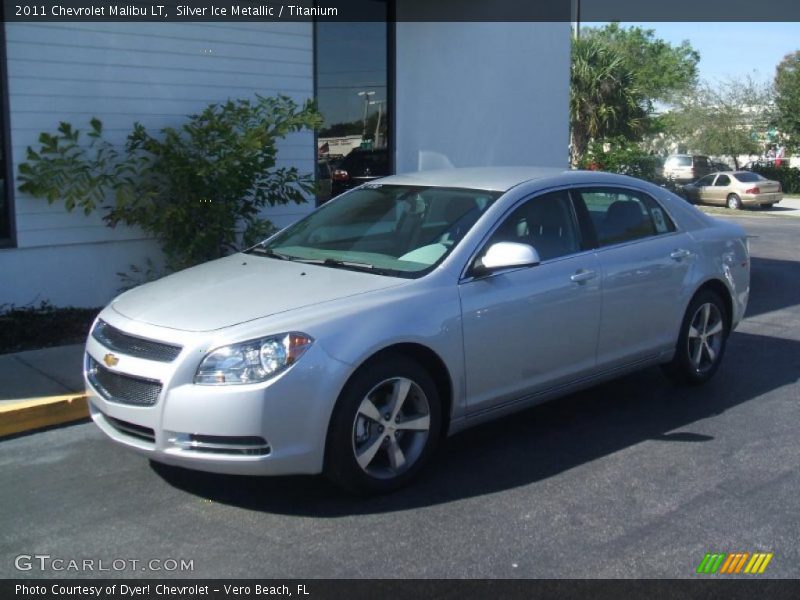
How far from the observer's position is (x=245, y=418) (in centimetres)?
421

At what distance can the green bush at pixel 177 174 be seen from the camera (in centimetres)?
843

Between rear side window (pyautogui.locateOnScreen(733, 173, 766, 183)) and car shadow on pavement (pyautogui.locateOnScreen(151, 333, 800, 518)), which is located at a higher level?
rear side window (pyautogui.locateOnScreen(733, 173, 766, 183))

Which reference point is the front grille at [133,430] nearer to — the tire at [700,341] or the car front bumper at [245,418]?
the car front bumper at [245,418]

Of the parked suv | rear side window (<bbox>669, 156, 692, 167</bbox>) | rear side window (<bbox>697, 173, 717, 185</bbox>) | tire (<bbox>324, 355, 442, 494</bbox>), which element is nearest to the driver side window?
tire (<bbox>324, 355, 442, 494</bbox>)

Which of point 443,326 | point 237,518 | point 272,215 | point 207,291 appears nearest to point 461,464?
point 443,326

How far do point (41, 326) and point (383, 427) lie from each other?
14.9 ft

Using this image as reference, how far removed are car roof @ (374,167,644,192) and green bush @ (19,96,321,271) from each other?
2.86 metres

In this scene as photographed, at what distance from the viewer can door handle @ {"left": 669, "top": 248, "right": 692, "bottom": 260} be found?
20.7 ft

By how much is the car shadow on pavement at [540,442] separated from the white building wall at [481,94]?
5939 millimetres

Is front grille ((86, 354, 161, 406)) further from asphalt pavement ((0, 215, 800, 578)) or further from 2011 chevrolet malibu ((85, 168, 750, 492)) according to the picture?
asphalt pavement ((0, 215, 800, 578))

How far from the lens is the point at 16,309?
8.37m

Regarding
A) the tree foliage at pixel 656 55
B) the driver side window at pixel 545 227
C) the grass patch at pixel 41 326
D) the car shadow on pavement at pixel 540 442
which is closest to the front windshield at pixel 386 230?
the driver side window at pixel 545 227

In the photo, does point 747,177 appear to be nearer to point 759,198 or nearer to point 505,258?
point 759,198

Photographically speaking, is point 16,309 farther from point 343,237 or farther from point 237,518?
point 237,518
